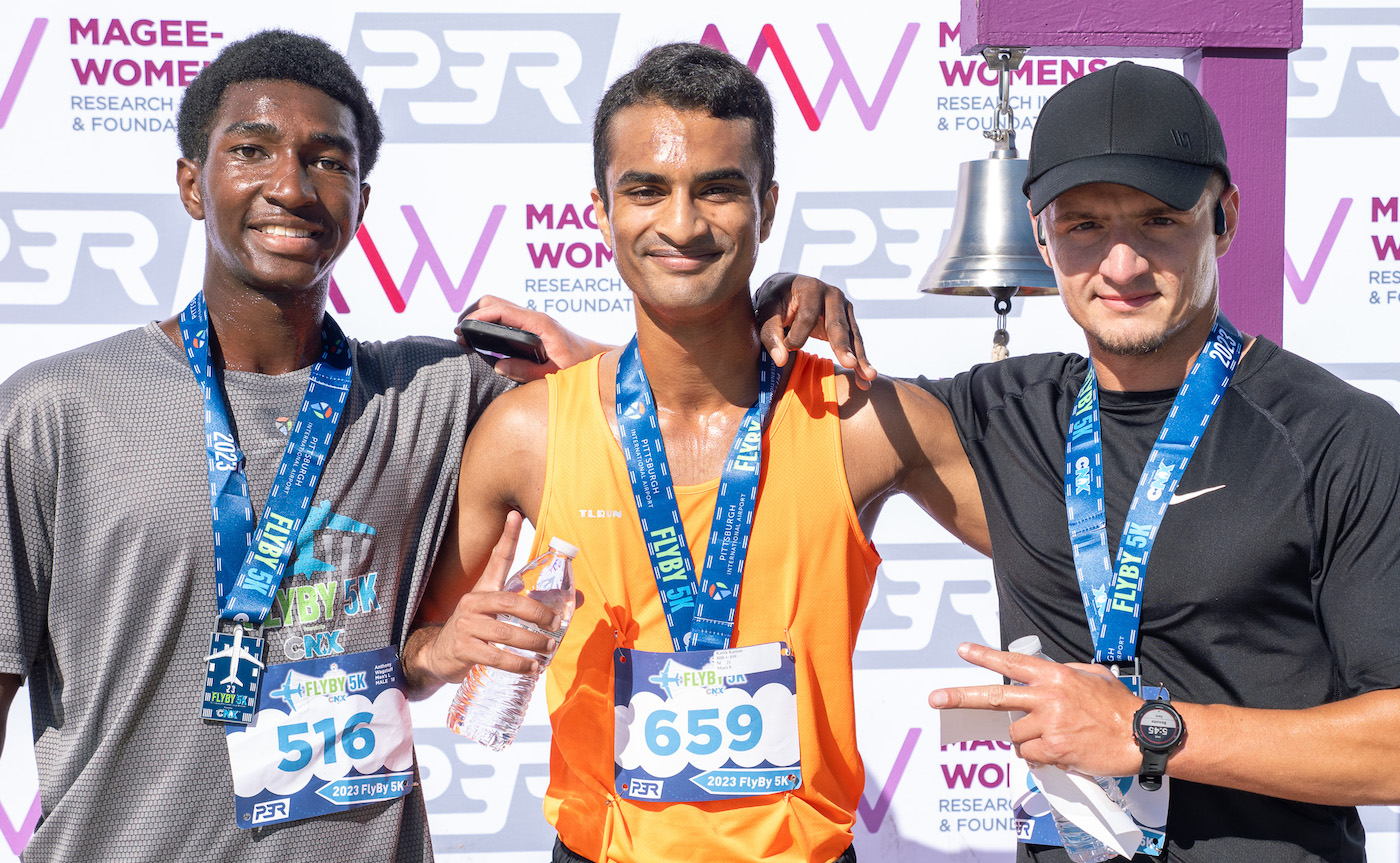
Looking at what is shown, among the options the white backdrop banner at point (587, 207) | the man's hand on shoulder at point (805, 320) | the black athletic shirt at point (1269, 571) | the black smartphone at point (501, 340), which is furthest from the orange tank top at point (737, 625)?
the white backdrop banner at point (587, 207)

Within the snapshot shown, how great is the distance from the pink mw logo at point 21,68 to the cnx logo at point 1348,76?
418cm

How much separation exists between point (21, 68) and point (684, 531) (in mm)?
3180

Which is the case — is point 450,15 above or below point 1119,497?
above

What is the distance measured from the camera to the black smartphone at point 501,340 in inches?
80.5

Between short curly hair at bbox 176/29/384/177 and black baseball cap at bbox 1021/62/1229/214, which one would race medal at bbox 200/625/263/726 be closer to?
short curly hair at bbox 176/29/384/177

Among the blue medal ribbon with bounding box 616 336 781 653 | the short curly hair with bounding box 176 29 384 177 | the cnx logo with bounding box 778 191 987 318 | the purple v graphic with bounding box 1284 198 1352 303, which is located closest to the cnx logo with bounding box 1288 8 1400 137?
the purple v graphic with bounding box 1284 198 1352 303

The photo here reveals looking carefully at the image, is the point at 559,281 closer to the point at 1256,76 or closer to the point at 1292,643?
the point at 1256,76

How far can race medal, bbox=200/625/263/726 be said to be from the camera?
66.2 inches

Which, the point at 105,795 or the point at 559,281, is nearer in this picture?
the point at 105,795

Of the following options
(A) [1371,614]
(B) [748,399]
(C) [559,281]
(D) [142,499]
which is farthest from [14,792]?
(A) [1371,614]

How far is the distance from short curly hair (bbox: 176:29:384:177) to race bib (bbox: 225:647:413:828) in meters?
0.86

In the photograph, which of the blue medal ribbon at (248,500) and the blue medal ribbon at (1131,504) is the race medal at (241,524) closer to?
the blue medal ribbon at (248,500)

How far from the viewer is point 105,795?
1.68 metres

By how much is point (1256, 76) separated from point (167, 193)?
331 cm
